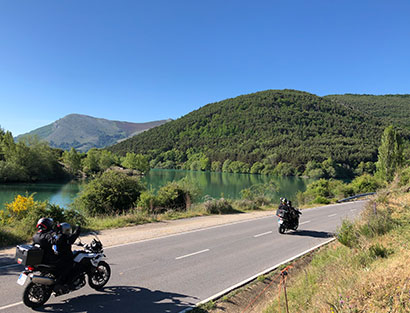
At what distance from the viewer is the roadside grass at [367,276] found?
12.3 ft

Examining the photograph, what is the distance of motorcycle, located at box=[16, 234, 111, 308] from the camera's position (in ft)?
16.9

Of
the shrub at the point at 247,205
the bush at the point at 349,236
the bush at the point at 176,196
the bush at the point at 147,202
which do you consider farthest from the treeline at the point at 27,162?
the bush at the point at 349,236

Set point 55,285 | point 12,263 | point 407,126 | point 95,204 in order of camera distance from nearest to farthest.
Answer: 1. point 55,285
2. point 12,263
3. point 95,204
4. point 407,126

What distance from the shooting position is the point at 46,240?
523 centimetres

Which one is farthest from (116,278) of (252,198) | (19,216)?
(252,198)

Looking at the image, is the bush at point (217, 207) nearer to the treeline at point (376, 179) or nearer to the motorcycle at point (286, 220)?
the motorcycle at point (286, 220)

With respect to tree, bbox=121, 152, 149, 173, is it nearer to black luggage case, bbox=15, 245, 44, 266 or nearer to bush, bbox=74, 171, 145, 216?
bush, bbox=74, 171, 145, 216

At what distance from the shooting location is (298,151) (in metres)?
141

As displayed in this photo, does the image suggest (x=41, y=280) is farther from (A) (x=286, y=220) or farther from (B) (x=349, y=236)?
(A) (x=286, y=220)

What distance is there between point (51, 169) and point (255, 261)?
7067 centimetres

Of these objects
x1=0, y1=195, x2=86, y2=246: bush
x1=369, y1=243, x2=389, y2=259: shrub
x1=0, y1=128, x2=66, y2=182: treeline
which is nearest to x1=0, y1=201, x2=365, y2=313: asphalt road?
x1=369, y1=243, x2=389, y2=259: shrub

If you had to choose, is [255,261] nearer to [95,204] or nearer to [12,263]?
[12,263]

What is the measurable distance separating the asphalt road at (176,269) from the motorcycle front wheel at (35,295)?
13 centimetres

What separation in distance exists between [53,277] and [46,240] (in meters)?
0.74
